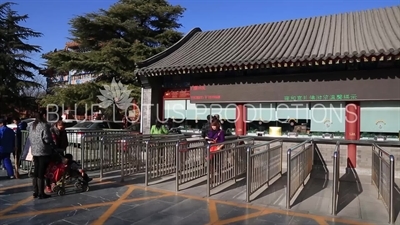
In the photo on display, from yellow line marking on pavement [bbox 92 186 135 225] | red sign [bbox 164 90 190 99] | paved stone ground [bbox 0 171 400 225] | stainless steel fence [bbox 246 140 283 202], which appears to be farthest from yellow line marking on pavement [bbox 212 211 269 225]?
red sign [bbox 164 90 190 99]

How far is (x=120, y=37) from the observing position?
65.1ft

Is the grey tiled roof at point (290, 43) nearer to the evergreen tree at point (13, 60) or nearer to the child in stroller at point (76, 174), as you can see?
the child in stroller at point (76, 174)

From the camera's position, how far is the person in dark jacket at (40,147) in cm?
582

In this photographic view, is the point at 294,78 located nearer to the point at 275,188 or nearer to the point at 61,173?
the point at 275,188

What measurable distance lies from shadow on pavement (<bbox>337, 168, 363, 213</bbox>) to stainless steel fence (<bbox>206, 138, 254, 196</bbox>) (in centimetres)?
233

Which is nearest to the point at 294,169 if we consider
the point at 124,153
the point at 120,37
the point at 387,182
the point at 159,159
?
the point at 387,182

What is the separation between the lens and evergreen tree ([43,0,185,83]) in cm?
1792

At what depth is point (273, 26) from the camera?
13.0 m

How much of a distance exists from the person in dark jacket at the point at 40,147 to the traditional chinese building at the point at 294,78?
496cm

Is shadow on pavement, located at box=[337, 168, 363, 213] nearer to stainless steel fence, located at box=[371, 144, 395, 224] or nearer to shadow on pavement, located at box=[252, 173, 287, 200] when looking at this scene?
stainless steel fence, located at box=[371, 144, 395, 224]

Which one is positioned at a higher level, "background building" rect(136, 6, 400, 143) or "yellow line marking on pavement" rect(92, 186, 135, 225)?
"background building" rect(136, 6, 400, 143)

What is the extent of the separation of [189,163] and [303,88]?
4.21m

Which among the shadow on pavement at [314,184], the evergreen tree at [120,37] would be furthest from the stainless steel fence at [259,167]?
the evergreen tree at [120,37]

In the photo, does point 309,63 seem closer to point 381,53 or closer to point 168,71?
point 381,53
